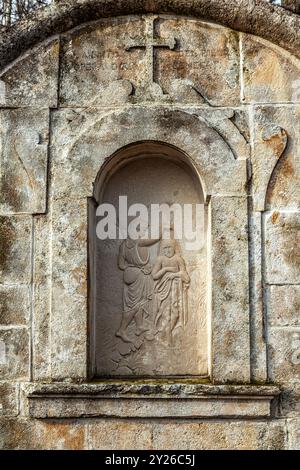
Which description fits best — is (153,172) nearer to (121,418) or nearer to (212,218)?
(212,218)

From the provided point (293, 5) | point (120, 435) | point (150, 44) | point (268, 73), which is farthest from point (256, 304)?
point (293, 5)

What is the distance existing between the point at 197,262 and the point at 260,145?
1115 mm

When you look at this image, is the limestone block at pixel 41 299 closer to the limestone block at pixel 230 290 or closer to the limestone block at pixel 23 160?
the limestone block at pixel 23 160

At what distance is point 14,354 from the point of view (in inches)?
228

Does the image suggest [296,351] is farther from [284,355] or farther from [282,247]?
[282,247]

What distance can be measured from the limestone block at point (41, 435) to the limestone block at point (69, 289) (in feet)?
1.29

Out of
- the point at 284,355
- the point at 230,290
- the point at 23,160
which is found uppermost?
the point at 23,160

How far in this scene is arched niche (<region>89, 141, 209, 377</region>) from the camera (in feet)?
19.9

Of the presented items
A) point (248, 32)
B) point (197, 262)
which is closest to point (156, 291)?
point (197, 262)

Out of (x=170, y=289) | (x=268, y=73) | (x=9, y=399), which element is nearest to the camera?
(x=9, y=399)

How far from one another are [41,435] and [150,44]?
3300 mm

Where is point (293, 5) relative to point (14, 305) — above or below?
above

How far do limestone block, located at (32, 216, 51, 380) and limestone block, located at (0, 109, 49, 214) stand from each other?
18 cm

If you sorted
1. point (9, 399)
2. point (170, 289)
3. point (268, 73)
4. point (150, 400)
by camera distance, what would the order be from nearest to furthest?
point (150, 400)
point (9, 399)
point (268, 73)
point (170, 289)
